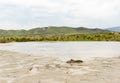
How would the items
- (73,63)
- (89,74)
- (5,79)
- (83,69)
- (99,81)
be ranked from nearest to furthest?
(99,81)
(5,79)
(89,74)
(83,69)
(73,63)

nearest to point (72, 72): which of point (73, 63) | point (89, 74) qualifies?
point (89, 74)

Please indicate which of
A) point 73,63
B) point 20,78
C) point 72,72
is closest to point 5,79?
point 20,78

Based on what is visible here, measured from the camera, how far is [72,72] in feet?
64.9

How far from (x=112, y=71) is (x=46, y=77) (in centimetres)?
500

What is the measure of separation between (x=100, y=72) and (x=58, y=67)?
3867 millimetres

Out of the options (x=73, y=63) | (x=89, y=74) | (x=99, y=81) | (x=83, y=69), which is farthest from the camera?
(x=73, y=63)

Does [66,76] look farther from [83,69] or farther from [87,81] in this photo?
[83,69]

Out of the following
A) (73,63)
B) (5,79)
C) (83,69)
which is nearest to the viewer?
(5,79)

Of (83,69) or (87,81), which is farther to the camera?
(83,69)

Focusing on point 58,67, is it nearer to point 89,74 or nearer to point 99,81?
point 89,74

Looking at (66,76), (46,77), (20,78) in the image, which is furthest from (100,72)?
(20,78)

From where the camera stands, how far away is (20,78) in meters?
17.9

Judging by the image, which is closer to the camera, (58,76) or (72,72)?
(58,76)

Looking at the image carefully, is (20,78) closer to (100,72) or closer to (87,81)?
(87,81)
